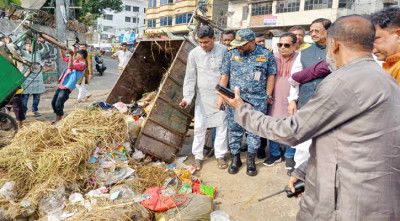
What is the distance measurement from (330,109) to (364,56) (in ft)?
1.03

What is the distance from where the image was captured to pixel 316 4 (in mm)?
25031

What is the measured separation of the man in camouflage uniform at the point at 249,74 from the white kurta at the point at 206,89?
195 mm

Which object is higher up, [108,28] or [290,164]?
[290,164]

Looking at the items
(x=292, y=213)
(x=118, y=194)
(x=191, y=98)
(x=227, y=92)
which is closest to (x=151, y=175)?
(x=118, y=194)

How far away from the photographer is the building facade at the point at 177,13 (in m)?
34.4

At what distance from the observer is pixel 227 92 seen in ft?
6.17

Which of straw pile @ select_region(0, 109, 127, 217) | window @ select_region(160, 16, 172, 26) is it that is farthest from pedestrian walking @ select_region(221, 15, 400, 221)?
window @ select_region(160, 16, 172, 26)

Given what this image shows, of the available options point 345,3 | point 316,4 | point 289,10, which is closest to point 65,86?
point 345,3

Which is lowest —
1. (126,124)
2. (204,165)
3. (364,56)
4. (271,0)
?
(204,165)

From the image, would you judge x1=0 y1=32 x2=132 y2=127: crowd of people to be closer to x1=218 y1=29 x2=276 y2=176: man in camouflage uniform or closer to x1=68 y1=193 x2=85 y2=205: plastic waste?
x1=218 y1=29 x2=276 y2=176: man in camouflage uniform

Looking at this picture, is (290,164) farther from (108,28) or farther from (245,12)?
(108,28)

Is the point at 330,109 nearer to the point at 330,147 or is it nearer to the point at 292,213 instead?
the point at 330,147

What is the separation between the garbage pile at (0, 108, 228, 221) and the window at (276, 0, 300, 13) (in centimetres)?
2524

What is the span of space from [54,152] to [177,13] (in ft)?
123
